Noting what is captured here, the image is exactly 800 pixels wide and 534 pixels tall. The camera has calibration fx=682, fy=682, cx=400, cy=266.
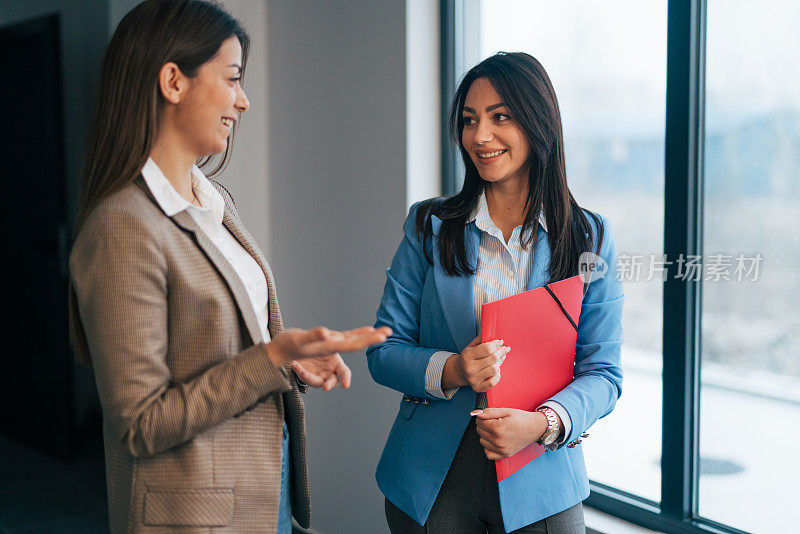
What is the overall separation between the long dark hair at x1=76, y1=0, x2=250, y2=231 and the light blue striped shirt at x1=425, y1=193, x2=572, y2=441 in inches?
25.9

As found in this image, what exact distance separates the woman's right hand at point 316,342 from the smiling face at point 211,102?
362 millimetres

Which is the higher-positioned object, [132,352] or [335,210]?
[335,210]

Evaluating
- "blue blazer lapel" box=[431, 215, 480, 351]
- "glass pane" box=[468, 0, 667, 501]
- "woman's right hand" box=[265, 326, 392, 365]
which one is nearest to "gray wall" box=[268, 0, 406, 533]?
"glass pane" box=[468, 0, 667, 501]

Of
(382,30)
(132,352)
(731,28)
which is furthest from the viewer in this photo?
(382,30)

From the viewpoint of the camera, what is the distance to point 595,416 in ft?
4.38

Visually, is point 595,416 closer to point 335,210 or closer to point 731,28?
point 731,28

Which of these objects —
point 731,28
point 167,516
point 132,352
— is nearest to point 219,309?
point 132,352

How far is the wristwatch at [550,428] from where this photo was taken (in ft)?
4.15

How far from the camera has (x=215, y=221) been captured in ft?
3.83

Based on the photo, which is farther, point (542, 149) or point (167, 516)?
point (542, 149)

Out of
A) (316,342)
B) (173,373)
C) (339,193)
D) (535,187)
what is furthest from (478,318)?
(339,193)

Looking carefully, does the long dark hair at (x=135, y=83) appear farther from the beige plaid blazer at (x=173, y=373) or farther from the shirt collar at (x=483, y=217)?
the shirt collar at (x=483, y=217)

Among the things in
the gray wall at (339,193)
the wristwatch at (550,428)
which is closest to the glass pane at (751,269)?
the wristwatch at (550,428)

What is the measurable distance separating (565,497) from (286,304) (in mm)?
1748
